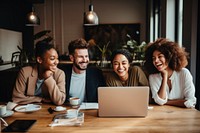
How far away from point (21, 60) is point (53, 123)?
2846mm

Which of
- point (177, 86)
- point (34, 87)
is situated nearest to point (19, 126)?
point (34, 87)

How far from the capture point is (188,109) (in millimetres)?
1670

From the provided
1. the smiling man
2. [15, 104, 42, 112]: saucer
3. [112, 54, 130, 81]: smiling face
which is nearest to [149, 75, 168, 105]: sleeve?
[112, 54, 130, 81]: smiling face

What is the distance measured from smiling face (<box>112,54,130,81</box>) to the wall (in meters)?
5.78

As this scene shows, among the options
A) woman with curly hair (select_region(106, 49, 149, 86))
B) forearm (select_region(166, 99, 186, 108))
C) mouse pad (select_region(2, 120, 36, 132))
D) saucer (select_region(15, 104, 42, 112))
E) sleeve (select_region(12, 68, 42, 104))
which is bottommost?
mouse pad (select_region(2, 120, 36, 132))

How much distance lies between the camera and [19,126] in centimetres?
133

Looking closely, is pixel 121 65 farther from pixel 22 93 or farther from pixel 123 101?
pixel 22 93

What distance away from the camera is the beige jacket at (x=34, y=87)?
1866mm

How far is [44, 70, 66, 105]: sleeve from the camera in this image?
1.84 meters

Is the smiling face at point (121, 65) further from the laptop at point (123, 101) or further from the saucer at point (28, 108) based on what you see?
the saucer at point (28, 108)

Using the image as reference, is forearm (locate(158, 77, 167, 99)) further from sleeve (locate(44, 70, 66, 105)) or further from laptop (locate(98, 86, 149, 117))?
sleeve (locate(44, 70, 66, 105))

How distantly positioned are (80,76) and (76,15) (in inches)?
226

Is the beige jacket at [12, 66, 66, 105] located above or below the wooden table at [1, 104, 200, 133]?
above

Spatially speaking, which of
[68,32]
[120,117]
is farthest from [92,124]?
[68,32]
